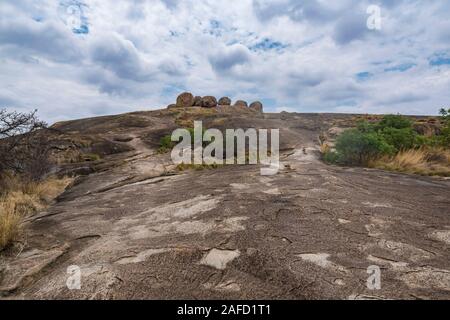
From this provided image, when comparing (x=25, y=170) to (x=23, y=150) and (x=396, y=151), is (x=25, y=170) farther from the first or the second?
(x=396, y=151)

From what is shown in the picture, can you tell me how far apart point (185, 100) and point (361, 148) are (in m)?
30.8

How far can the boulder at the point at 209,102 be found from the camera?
126ft

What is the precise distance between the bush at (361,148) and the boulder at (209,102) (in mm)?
28773

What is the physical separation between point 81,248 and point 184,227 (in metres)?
1.20

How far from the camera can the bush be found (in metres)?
10.5

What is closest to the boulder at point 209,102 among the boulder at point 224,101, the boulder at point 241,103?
the boulder at point 224,101

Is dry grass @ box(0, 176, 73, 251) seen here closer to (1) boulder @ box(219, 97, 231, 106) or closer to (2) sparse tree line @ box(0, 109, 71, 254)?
(2) sparse tree line @ box(0, 109, 71, 254)

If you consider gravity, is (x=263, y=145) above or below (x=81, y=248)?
above

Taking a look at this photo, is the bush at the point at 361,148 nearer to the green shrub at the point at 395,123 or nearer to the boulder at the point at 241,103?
the green shrub at the point at 395,123

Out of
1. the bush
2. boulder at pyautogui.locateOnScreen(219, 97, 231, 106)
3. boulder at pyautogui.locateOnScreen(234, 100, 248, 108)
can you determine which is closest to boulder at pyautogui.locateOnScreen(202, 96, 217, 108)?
→ boulder at pyautogui.locateOnScreen(219, 97, 231, 106)

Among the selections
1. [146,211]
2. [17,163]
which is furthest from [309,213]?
[17,163]

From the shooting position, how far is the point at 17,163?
29.4ft

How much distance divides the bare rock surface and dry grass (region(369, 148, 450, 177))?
332 centimetres
